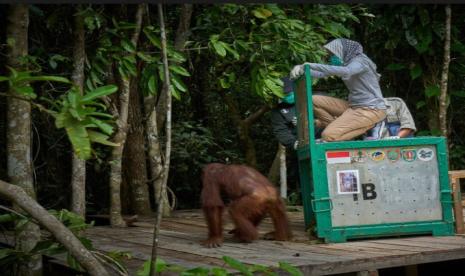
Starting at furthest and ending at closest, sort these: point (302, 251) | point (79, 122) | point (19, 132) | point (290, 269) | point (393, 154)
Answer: point (393, 154) → point (302, 251) → point (19, 132) → point (290, 269) → point (79, 122)

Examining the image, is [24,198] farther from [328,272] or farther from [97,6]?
[97,6]

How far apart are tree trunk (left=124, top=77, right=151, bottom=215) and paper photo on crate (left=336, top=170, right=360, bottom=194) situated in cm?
329

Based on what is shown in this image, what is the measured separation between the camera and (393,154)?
5555 mm

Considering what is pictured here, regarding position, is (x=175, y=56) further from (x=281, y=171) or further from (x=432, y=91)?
(x=281, y=171)

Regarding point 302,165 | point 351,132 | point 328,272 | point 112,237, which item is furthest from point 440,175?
point 112,237

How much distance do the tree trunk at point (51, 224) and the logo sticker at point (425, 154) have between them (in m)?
2.86

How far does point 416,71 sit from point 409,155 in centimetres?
333

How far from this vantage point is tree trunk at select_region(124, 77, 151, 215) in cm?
823

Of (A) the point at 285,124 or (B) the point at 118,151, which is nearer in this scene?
(B) the point at 118,151

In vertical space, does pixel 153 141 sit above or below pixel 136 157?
above

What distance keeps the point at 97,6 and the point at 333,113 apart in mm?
2136

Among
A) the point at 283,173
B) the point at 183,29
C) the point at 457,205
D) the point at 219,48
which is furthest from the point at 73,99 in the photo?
the point at 283,173

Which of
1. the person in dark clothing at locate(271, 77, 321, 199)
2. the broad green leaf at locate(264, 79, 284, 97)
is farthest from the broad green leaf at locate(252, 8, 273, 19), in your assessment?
the person in dark clothing at locate(271, 77, 321, 199)

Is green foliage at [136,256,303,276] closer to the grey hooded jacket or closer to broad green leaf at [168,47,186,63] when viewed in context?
broad green leaf at [168,47,186,63]
